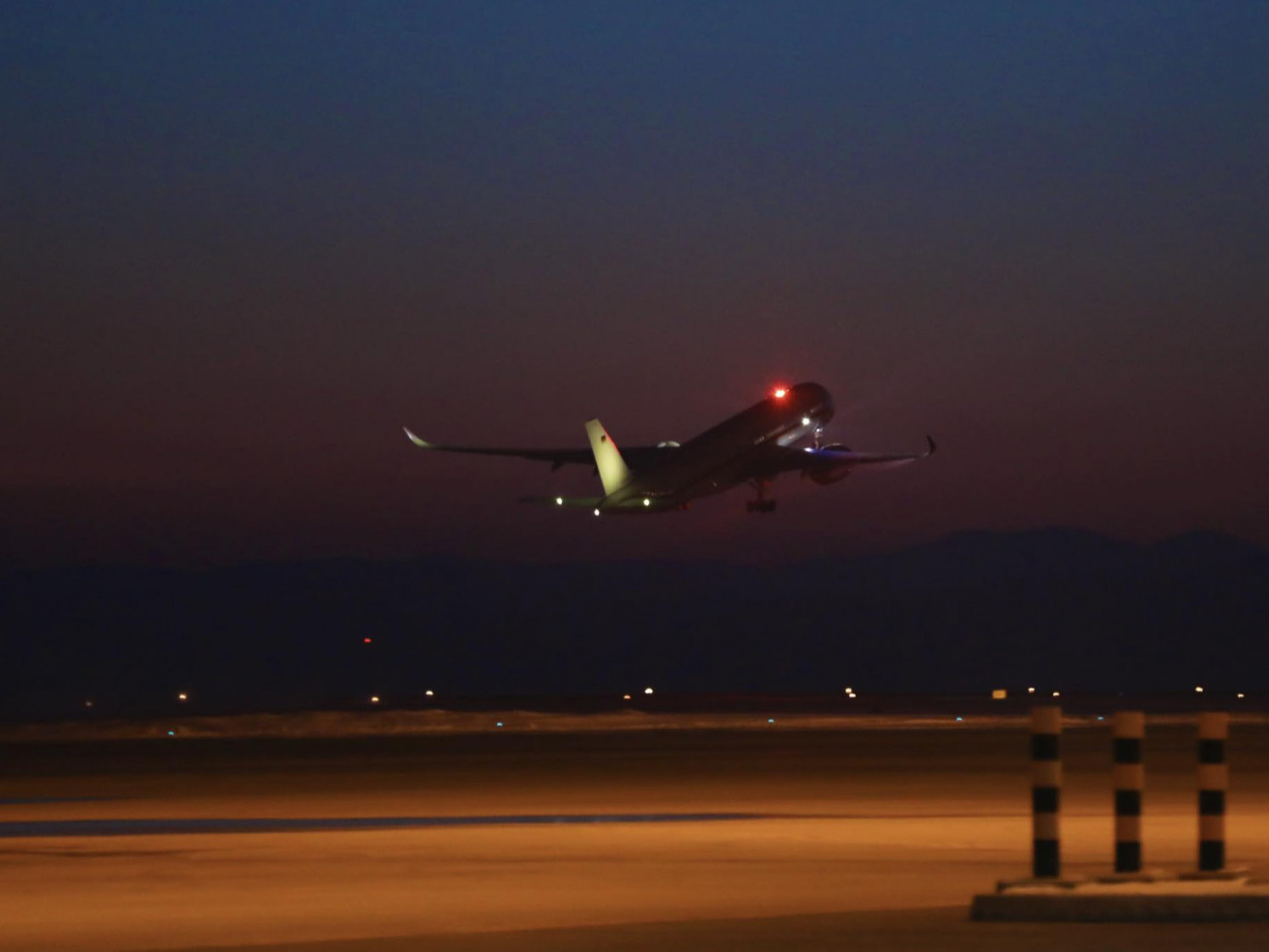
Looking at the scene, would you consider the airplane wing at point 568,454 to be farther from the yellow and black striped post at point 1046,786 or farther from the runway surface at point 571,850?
the yellow and black striped post at point 1046,786

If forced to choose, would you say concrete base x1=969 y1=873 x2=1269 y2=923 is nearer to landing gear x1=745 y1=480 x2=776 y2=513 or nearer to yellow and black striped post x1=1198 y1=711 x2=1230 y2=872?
yellow and black striped post x1=1198 y1=711 x2=1230 y2=872

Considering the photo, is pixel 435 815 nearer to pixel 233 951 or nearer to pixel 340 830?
pixel 340 830

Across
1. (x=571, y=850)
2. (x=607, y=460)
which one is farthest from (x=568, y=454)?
(x=571, y=850)

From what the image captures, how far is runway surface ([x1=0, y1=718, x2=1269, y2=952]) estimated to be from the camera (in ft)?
37.7

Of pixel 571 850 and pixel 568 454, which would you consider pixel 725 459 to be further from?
pixel 571 850

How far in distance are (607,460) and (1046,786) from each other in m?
57.1

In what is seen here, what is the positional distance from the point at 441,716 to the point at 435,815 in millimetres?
39892

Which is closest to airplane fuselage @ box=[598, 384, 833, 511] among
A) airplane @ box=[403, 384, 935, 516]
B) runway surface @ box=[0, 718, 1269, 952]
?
airplane @ box=[403, 384, 935, 516]

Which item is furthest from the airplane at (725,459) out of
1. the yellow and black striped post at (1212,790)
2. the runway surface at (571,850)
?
the yellow and black striped post at (1212,790)

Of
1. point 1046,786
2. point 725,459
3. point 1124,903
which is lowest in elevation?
point 1124,903

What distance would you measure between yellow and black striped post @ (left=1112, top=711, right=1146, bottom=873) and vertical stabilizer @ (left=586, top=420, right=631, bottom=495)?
5585 cm

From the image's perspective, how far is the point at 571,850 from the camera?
16.9 meters

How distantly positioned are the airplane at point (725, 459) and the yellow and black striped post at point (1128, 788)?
2005 inches

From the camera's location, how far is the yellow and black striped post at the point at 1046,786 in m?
11.9
